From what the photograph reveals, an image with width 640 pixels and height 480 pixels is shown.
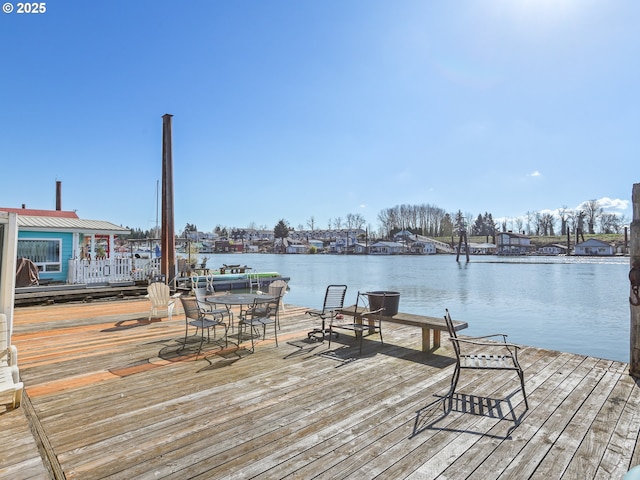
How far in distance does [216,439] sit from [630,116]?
12.0 meters

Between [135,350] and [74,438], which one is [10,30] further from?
[74,438]

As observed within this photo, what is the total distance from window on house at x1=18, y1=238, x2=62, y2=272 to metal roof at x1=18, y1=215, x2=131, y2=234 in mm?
578

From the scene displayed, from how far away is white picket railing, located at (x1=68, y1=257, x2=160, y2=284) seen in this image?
12016 millimetres

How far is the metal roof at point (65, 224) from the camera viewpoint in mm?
11992

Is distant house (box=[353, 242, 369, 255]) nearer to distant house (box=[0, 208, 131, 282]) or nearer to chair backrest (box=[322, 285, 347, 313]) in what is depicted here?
distant house (box=[0, 208, 131, 282])

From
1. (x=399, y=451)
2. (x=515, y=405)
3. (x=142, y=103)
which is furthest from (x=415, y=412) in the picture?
(x=142, y=103)

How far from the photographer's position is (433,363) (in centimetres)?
445

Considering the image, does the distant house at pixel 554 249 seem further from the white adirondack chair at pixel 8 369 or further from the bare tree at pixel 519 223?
the white adirondack chair at pixel 8 369

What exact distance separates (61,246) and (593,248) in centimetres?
8851

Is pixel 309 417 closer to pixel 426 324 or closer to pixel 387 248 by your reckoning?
pixel 426 324

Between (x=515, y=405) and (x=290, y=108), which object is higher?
(x=290, y=108)

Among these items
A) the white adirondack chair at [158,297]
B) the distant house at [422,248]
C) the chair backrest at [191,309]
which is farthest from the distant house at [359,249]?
the chair backrest at [191,309]

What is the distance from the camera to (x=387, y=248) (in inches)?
3506

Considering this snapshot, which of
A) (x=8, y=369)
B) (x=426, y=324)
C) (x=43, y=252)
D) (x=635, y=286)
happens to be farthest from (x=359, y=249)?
(x=8, y=369)
